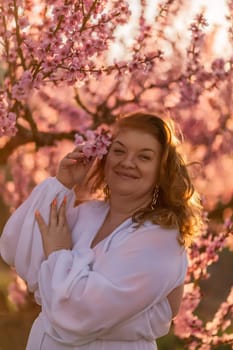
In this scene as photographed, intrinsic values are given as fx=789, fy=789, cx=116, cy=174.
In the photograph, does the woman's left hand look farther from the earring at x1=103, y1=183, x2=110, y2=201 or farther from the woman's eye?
the woman's eye

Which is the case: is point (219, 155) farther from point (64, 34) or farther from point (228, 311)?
point (64, 34)

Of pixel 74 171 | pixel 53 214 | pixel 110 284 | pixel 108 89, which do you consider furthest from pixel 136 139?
pixel 108 89

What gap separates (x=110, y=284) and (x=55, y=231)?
1.27ft

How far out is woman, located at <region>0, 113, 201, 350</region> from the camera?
2.98 meters

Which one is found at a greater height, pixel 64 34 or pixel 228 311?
pixel 64 34

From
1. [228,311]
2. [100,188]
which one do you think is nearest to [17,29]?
[100,188]

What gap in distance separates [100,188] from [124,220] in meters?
0.34

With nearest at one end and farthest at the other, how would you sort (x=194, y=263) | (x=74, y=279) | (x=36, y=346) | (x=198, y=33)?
1. (x=74, y=279)
2. (x=36, y=346)
3. (x=198, y=33)
4. (x=194, y=263)

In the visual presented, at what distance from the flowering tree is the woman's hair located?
13.8 inches

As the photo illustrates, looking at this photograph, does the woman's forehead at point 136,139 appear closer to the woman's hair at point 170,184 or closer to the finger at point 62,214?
the woman's hair at point 170,184

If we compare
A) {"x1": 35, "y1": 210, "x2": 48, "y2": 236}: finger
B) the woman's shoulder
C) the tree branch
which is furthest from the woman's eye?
the tree branch

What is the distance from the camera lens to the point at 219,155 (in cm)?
754

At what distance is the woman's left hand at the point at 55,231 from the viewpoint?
125 inches

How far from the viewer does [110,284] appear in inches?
116
